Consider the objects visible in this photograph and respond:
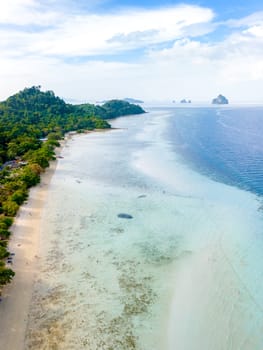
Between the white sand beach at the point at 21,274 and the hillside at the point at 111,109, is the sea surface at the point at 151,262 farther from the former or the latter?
the hillside at the point at 111,109

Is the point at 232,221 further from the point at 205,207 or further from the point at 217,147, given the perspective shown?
the point at 217,147

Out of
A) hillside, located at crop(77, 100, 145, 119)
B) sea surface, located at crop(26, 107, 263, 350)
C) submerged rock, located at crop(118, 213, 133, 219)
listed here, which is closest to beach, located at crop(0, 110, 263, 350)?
sea surface, located at crop(26, 107, 263, 350)

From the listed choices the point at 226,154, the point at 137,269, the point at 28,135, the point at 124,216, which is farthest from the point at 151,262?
the point at 28,135

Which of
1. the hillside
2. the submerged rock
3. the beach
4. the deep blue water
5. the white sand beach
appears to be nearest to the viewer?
the white sand beach

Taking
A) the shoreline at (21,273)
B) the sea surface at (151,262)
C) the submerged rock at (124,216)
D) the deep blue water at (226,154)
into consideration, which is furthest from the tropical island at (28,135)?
the deep blue water at (226,154)

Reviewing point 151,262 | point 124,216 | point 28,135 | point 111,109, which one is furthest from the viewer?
point 111,109

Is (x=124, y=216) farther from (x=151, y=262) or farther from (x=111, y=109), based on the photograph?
(x=111, y=109)

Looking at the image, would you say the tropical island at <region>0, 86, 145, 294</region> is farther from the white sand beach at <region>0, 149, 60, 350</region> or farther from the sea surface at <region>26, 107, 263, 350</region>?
the sea surface at <region>26, 107, 263, 350</region>
